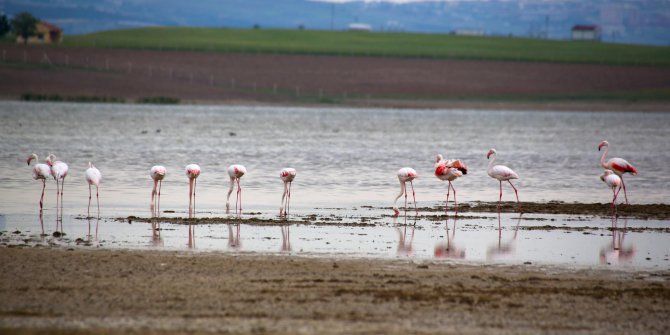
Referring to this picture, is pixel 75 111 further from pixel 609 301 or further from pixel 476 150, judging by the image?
pixel 609 301

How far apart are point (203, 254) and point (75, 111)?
57410mm

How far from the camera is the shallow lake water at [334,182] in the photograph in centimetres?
1580

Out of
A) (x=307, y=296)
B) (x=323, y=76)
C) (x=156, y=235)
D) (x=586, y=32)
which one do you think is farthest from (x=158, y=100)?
(x=586, y=32)

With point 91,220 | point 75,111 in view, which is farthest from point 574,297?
point 75,111

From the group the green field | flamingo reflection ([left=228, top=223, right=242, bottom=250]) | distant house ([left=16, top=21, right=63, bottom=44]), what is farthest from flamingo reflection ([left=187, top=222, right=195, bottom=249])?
distant house ([left=16, top=21, right=63, bottom=44])

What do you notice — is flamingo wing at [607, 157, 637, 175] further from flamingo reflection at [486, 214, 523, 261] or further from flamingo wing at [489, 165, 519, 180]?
flamingo reflection at [486, 214, 523, 261]

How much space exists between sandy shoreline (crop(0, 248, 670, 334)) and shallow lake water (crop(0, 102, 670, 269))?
1297 millimetres

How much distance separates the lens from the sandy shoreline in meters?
10.5

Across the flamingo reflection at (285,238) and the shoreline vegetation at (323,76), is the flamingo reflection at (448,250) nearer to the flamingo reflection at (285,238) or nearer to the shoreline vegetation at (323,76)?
the flamingo reflection at (285,238)

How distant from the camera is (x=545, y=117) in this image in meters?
83.3

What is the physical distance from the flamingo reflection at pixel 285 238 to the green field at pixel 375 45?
294ft

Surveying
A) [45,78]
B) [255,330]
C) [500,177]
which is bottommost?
[255,330]

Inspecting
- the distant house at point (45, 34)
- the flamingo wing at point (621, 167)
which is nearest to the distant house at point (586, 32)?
the distant house at point (45, 34)

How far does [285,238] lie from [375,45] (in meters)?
111
